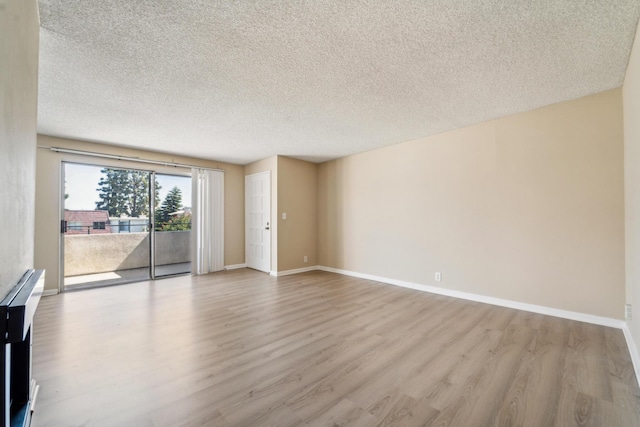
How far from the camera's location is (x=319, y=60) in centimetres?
225

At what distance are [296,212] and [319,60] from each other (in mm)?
3790

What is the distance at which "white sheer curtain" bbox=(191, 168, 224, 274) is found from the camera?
5605mm

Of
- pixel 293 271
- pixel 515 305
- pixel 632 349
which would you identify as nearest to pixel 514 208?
pixel 515 305

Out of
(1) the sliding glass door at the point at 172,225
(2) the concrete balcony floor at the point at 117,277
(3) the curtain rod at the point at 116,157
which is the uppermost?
(3) the curtain rod at the point at 116,157

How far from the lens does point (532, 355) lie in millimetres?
2275

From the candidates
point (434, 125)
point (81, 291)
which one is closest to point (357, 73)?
point (434, 125)

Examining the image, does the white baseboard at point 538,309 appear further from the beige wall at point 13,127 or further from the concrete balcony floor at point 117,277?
the concrete balcony floor at point 117,277

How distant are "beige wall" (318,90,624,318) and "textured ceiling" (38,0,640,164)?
37 cm

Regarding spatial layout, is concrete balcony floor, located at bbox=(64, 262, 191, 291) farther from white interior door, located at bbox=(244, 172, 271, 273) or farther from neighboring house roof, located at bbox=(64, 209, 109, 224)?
white interior door, located at bbox=(244, 172, 271, 273)

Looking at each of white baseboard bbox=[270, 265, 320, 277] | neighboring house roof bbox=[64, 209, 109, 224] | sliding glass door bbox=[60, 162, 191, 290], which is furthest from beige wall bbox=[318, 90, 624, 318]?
neighboring house roof bbox=[64, 209, 109, 224]

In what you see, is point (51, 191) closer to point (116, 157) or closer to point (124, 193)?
point (116, 157)

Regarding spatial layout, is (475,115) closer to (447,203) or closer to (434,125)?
(434,125)

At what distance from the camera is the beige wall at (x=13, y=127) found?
0.90 meters

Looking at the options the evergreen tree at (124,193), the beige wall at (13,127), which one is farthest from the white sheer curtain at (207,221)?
the beige wall at (13,127)
